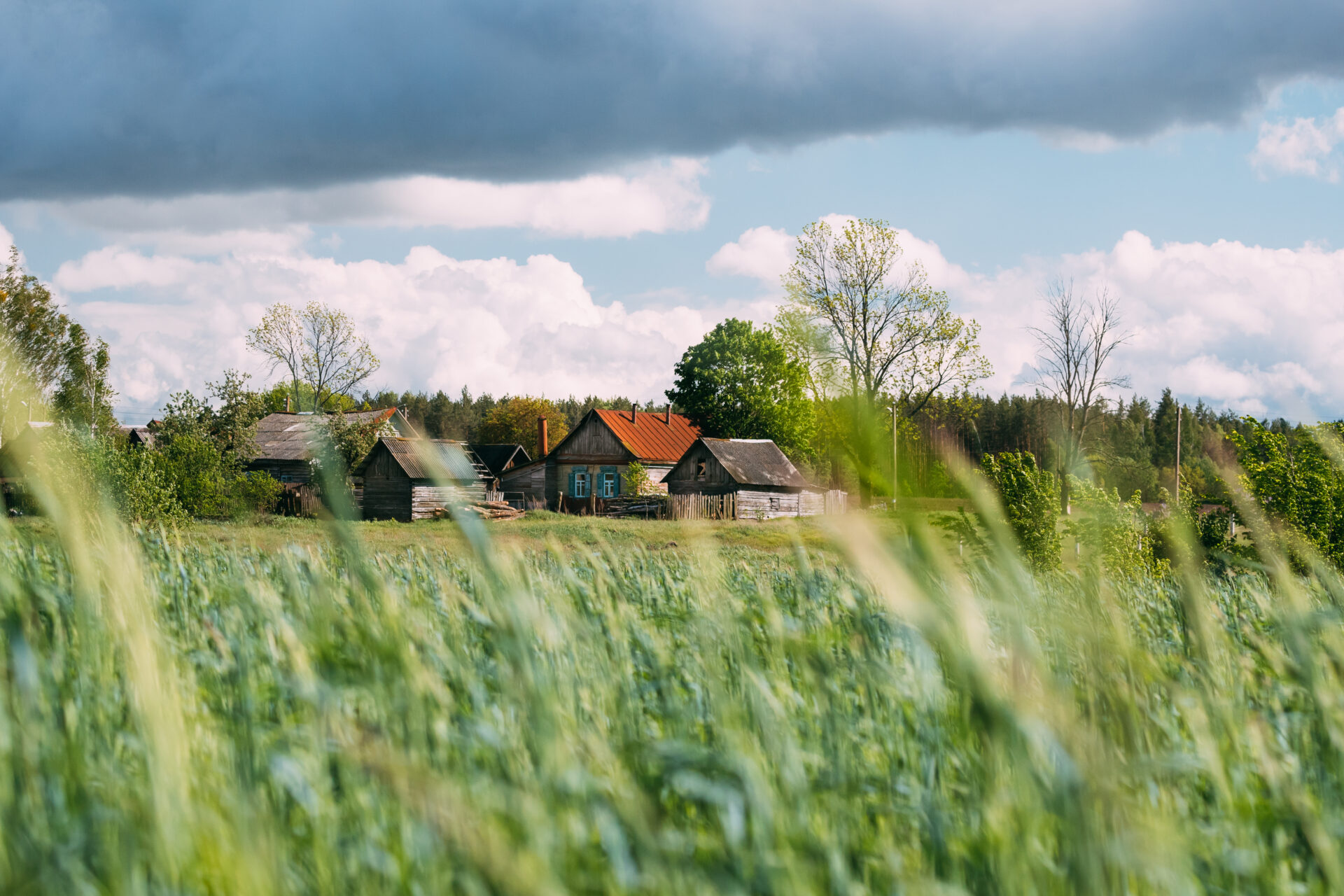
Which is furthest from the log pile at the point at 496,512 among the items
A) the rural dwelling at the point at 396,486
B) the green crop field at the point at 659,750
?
the green crop field at the point at 659,750

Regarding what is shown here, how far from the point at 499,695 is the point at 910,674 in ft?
3.57

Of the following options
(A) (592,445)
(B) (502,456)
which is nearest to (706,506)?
(A) (592,445)

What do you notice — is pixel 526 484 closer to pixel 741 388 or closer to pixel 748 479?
pixel 741 388

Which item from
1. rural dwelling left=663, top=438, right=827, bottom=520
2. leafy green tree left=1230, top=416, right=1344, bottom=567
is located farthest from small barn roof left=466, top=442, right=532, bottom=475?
leafy green tree left=1230, top=416, right=1344, bottom=567

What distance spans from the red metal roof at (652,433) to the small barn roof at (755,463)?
776 centimetres

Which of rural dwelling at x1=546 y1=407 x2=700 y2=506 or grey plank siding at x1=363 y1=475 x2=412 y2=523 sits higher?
rural dwelling at x1=546 y1=407 x2=700 y2=506

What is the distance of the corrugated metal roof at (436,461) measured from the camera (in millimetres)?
1457

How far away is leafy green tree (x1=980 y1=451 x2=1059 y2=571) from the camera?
13.0m

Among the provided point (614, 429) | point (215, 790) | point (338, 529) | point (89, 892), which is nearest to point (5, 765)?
point (215, 790)

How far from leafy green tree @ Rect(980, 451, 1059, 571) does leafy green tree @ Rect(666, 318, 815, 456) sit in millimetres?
38006

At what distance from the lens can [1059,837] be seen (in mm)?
1832

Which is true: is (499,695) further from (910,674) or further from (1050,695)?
(1050,695)

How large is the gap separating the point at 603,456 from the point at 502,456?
57.0 feet

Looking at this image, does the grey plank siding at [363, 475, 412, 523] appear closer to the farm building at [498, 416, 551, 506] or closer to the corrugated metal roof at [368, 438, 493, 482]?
the corrugated metal roof at [368, 438, 493, 482]
